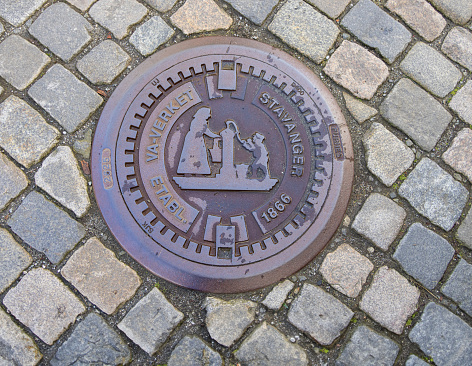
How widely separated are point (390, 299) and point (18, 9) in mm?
2587

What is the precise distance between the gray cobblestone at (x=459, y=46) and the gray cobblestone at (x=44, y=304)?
2.50 m

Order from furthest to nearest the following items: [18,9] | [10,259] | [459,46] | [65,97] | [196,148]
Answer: [459,46] < [18,9] < [65,97] < [196,148] < [10,259]

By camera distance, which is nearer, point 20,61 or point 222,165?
point 222,165

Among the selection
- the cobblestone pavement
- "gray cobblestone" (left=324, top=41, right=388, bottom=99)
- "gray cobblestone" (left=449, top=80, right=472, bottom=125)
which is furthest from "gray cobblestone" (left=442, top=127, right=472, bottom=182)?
"gray cobblestone" (left=324, top=41, right=388, bottom=99)

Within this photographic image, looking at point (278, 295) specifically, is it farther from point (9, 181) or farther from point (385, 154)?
point (9, 181)

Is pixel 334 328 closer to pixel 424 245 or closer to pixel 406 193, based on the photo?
pixel 424 245

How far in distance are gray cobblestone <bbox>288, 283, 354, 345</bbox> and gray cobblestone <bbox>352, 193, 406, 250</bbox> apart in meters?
0.38

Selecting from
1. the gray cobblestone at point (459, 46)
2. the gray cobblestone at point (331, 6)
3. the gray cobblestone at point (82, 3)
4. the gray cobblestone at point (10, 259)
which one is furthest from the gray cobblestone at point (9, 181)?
the gray cobblestone at point (459, 46)

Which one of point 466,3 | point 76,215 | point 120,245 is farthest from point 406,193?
point 76,215

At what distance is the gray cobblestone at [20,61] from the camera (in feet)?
7.01

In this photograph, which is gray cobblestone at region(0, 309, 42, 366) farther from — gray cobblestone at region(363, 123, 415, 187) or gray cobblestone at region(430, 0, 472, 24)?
gray cobblestone at region(430, 0, 472, 24)

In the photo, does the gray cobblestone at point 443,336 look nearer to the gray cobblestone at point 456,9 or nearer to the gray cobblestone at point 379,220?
the gray cobblestone at point 379,220

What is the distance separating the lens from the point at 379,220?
6.68 feet

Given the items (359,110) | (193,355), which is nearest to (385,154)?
(359,110)
